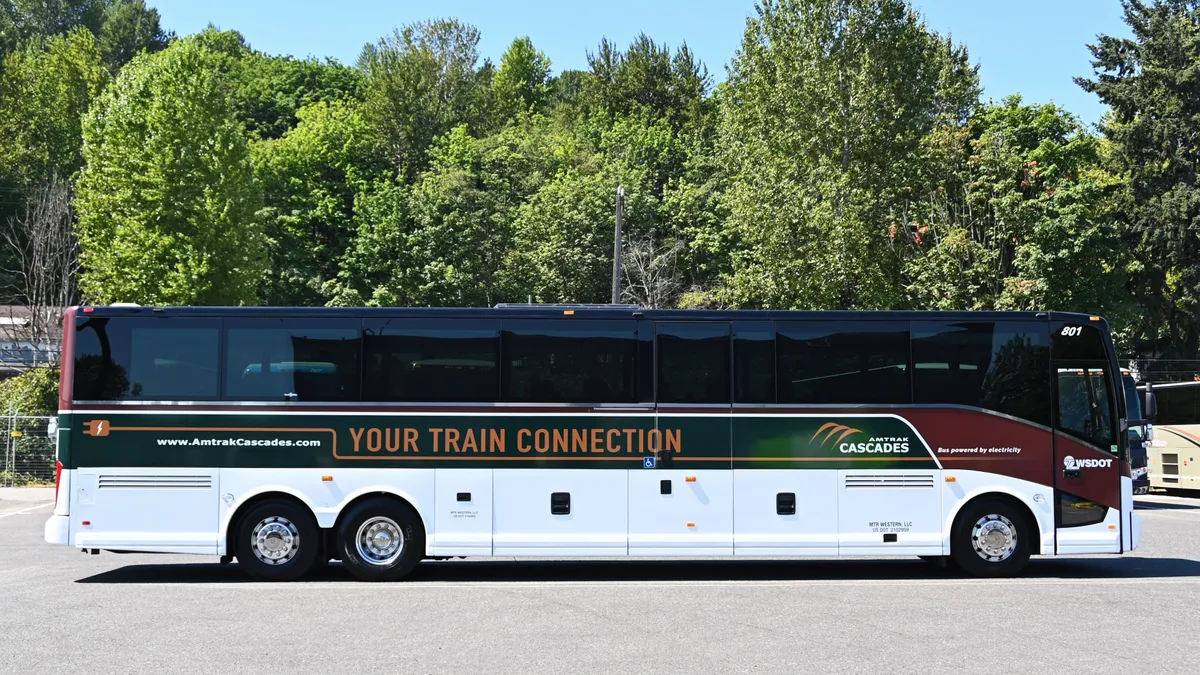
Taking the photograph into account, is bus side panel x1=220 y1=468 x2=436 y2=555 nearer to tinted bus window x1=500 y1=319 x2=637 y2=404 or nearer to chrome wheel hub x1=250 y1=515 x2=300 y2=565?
chrome wheel hub x1=250 y1=515 x2=300 y2=565

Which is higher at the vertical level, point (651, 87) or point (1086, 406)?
point (651, 87)

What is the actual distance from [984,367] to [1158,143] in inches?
1686

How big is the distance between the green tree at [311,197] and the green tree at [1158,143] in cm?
3656

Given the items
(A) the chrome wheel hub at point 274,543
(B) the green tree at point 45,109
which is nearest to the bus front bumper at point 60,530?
(A) the chrome wheel hub at point 274,543

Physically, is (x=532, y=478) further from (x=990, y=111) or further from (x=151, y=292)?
(x=990, y=111)

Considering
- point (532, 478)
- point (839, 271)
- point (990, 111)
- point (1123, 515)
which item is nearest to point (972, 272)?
point (839, 271)

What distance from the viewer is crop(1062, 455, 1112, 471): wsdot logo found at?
1435 cm

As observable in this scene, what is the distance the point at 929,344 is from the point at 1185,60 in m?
44.4

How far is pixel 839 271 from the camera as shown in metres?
36.7

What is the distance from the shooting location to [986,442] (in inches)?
560

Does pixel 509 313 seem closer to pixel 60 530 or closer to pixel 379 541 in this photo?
pixel 379 541

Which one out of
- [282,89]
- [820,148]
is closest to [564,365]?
[820,148]

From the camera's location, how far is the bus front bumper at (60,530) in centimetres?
1366

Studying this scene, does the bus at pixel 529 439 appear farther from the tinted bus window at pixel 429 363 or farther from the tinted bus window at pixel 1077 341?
the tinted bus window at pixel 1077 341
